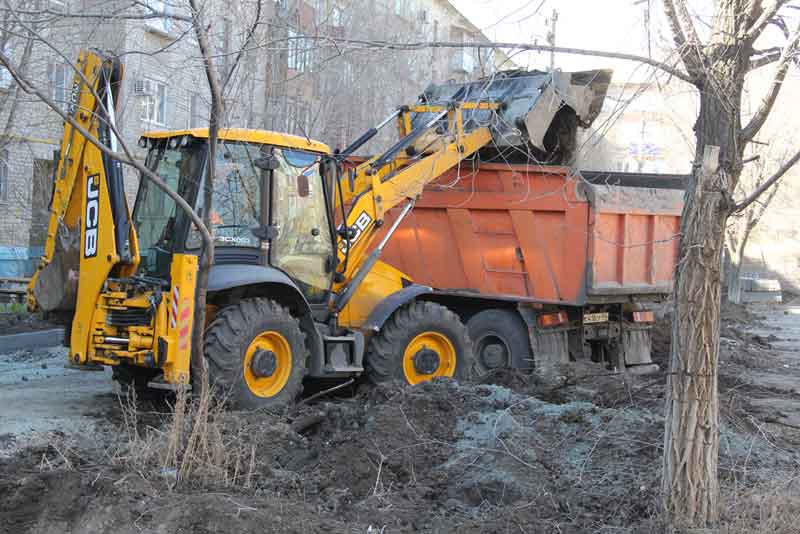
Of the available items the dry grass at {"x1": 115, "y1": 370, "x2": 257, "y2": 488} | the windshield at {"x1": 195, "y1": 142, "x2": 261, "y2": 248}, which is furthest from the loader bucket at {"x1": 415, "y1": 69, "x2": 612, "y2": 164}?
the dry grass at {"x1": 115, "y1": 370, "x2": 257, "y2": 488}

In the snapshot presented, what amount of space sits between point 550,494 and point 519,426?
959mm

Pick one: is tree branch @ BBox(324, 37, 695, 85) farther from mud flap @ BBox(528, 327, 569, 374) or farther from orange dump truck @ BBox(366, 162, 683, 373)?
mud flap @ BBox(528, 327, 569, 374)

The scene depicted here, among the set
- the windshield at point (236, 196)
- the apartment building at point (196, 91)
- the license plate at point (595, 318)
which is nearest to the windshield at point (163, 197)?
the windshield at point (236, 196)

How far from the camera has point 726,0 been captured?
4.73 meters

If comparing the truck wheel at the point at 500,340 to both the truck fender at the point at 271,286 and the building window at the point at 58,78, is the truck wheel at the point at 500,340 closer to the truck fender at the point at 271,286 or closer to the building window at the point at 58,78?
the truck fender at the point at 271,286

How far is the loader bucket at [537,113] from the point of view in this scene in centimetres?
985

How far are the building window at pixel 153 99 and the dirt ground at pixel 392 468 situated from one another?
9084 mm

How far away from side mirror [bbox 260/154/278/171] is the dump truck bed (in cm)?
288

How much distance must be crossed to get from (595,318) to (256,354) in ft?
15.4

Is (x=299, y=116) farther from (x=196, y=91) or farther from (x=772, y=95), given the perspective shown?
(x=772, y=95)

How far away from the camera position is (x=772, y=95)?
190 inches

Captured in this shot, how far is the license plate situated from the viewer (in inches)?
420

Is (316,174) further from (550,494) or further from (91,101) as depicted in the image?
(550,494)

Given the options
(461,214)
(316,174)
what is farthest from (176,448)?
(461,214)
